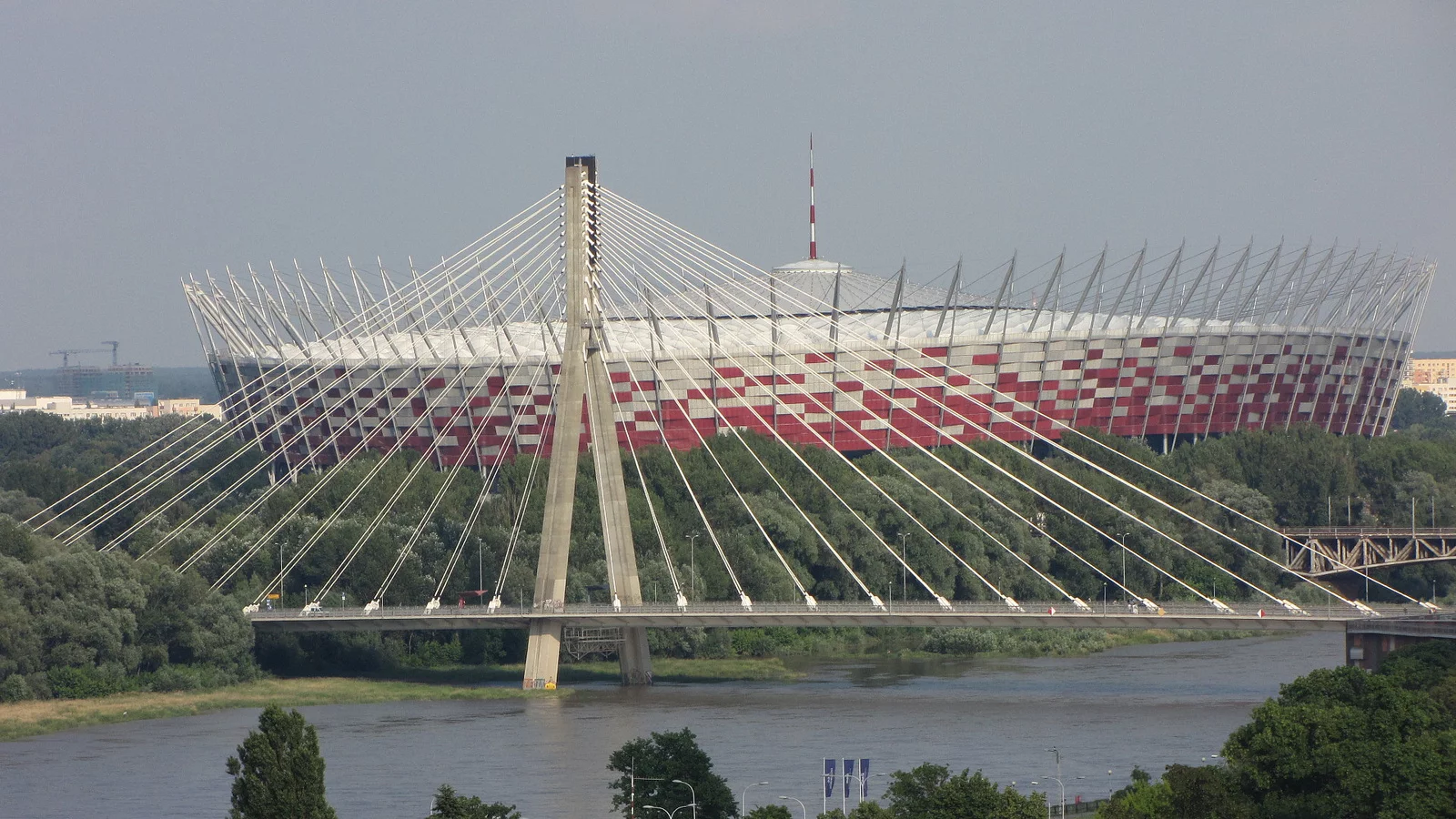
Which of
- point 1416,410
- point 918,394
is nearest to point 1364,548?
point 918,394

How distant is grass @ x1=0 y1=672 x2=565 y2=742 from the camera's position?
50.8m

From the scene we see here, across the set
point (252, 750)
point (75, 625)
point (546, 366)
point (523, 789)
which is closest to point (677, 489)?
point (546, 366)

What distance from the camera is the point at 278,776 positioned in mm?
34438

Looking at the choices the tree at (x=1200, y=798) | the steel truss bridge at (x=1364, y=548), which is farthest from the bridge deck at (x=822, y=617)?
the steel truss bridge at (x=1364, y=548)

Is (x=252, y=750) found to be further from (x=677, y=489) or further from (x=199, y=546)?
(x=677, y=489)

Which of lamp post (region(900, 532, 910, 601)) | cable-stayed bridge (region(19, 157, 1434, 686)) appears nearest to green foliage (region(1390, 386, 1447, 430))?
cable-stayed bridge (region(19, 157, 1434, 686))

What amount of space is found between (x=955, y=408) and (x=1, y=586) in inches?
1474

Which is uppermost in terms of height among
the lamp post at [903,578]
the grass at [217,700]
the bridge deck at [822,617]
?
the lamp post at [903,578]

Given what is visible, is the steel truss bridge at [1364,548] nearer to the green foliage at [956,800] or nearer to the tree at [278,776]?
the green foliage at [956,800]

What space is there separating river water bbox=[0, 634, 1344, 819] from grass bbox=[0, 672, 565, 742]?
0.81 m

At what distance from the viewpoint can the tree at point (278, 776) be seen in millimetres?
34312

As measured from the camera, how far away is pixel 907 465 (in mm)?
74188

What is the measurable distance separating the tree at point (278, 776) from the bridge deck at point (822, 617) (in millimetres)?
18804

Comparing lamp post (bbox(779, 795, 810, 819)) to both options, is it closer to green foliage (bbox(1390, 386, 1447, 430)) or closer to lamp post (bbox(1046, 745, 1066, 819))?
lamp post (bbox(1046, 745, 1066, 819))
